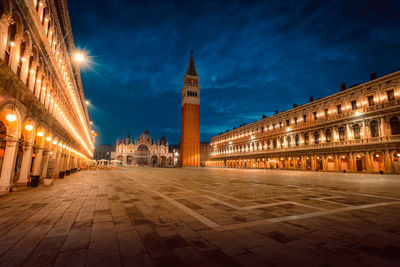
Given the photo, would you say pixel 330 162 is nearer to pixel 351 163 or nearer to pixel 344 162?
pixel 344 162

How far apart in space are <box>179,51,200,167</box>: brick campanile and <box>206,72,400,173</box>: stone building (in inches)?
1020

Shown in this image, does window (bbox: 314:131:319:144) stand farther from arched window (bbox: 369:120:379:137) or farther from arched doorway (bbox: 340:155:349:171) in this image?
arched window (bbox: 369:120:379:137)

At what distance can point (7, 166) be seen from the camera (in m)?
9.54

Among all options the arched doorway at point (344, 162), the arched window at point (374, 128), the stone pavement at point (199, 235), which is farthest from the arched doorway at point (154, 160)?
the stone pavement at point (199, 235)

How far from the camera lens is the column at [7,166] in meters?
9.50

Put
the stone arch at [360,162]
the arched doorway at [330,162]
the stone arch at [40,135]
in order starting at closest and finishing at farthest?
the stone arch at [40,135], the stone arch at [360,162], the arched doorway at [330,162]

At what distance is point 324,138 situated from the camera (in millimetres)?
37594

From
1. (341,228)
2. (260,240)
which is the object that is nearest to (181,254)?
(260,240)

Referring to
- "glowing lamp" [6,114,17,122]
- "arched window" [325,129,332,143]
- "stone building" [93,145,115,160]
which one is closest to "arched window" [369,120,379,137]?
"arched window" [325,129,332,143]

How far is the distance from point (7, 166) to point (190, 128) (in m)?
65.9

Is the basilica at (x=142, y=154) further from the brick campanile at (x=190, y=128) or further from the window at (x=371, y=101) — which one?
the window at (x=371, y=101)

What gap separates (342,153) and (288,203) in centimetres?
3425

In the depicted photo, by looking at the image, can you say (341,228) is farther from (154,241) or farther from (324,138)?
(324,138)

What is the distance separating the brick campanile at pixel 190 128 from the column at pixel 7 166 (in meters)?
63.8
